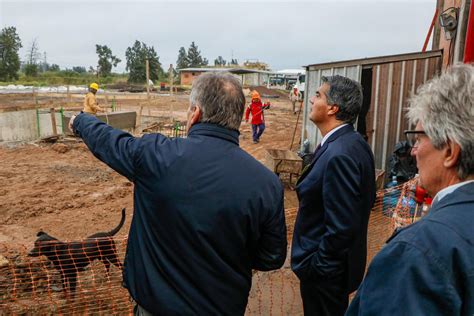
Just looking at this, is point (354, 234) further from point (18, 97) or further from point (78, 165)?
point (18, 97)

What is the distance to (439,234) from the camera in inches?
38.0

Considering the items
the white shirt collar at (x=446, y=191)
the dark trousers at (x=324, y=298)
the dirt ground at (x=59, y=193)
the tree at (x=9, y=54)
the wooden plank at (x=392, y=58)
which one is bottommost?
the dirt ground at (x=59, y=193)

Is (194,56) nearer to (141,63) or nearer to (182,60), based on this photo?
(182,60)

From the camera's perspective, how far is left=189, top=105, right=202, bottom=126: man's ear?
1.83m

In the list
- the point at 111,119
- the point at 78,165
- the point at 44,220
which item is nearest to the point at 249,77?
the point at 111,119

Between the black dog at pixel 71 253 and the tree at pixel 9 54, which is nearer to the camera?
the black dog at pixel 71 253

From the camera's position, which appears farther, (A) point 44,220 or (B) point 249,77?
(B) point 249,77

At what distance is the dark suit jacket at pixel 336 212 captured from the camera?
2.18m

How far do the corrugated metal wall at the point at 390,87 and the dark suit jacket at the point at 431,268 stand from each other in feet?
21.3

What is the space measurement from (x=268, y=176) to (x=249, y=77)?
195ft

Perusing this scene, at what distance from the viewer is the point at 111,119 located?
14922mm

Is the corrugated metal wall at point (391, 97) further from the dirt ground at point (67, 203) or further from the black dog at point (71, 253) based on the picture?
the black dog at point (71, 253)

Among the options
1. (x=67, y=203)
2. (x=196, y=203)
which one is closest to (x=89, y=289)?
(x=196, y=203)

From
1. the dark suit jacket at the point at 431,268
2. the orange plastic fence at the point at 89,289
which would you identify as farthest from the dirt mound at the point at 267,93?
the dark suit jacket at the point at 431,268
